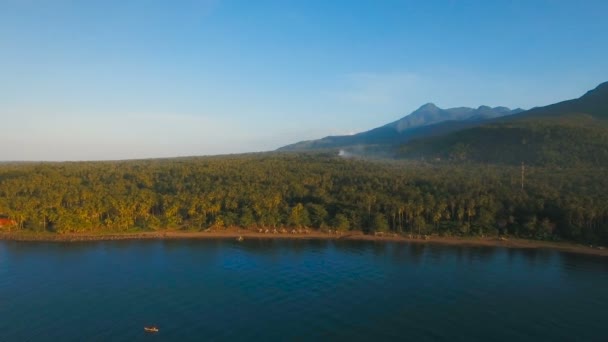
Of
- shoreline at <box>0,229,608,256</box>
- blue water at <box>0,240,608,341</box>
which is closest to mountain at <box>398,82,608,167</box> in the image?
shoreline at <box>0,229,608,256</box>

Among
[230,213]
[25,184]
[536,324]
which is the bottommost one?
[536,324]

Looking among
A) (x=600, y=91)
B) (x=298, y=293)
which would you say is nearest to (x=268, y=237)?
(x=298, y=293)

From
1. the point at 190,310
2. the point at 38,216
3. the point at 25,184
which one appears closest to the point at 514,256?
the point at 190,310

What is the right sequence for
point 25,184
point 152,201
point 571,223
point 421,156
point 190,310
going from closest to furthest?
point 190,310 → point 571,223 → point 152,201 → point 25,184 → point 421,156

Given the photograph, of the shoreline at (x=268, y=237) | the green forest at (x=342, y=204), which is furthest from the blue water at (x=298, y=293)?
the green forest at (x=342, y=204)

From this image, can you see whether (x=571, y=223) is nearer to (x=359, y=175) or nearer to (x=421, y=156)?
(x=359, y=175)

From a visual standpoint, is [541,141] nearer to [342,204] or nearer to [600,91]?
[342,204]
